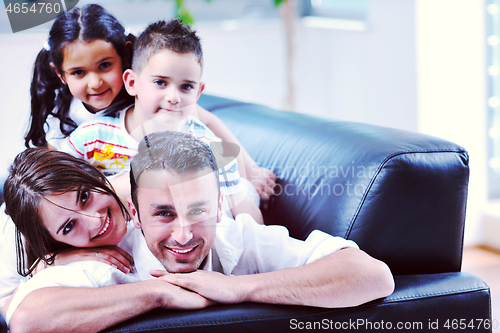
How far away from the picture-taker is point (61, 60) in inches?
36.3

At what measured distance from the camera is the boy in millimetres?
877

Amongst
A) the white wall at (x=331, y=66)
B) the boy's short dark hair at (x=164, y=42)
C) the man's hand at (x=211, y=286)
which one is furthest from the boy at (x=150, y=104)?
the white wall at (x=331, y=66)

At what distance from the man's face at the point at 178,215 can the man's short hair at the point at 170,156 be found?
0.04 feet

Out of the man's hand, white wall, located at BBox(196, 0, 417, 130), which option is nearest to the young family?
the man's hand

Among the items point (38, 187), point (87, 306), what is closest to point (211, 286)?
point (87, 306)

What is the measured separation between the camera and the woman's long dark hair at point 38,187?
825 millimetres

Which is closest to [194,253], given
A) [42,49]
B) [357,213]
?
[357,213]

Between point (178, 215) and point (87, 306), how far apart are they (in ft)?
0.63

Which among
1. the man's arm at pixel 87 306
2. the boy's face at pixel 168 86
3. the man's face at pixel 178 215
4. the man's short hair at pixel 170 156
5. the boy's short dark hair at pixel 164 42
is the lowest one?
the man's arm at pixel 87 306

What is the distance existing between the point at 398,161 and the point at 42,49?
2.31 feet

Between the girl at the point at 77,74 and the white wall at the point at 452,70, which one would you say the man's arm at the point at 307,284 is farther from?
the white wall at the point at 452,70

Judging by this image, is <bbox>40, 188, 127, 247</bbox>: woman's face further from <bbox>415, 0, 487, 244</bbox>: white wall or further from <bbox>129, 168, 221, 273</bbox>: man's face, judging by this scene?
<bbox>415, 0, 487, 244</bbox>: white wall

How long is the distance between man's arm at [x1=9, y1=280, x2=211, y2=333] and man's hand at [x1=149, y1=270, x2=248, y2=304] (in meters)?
0.03

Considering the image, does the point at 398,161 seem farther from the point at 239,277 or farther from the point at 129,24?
the point at 129,24
